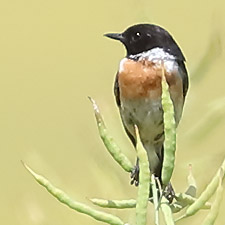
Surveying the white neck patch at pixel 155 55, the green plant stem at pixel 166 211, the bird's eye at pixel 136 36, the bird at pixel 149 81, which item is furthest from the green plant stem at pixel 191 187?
the bird's eye at pixel 136 36

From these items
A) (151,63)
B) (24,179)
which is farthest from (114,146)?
(24,179)

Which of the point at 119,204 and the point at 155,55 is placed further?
the point at 155,55

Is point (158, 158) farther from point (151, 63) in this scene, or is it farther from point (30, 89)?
point (30, 89)

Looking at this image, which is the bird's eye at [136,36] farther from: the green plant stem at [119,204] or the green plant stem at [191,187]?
the green plant stem at [119,204]

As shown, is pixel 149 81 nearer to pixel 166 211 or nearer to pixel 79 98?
pixel 166 211

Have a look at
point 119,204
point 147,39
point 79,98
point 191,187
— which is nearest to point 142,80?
point 147,39

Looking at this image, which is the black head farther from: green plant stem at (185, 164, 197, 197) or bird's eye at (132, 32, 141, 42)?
green plant stem at (185, 164, 197, 197)

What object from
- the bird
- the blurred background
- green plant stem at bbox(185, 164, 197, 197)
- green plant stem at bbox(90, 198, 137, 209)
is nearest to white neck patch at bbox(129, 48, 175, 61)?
the bird
